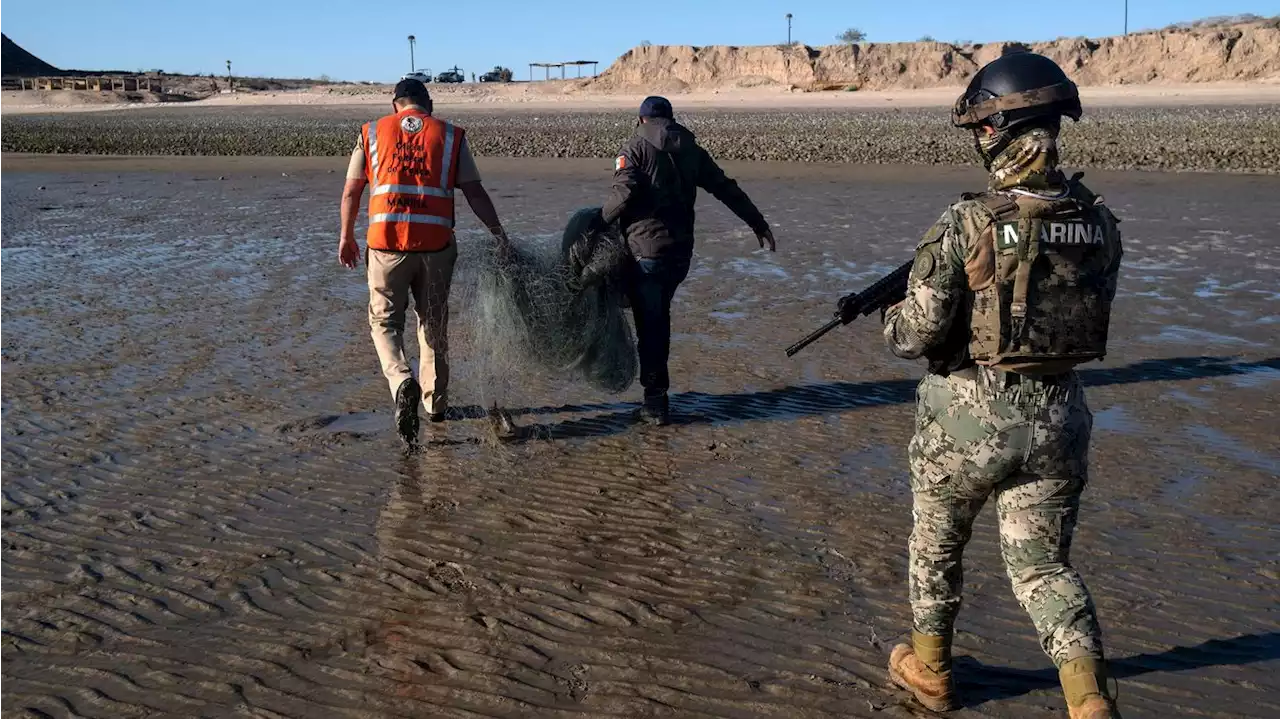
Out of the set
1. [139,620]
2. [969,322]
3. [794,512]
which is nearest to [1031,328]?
[969,322]

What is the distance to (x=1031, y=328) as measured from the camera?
10.7ft

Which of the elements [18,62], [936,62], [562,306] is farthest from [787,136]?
[18,62]

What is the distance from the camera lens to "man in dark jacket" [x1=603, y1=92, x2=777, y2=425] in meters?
6.76

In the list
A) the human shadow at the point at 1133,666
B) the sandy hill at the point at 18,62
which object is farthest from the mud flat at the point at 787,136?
the sandy hill at the point at 18,62

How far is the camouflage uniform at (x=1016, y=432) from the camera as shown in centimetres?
334

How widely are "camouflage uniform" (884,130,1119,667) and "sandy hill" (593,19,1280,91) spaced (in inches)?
2419

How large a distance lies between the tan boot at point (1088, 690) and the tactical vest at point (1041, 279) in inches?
32.1

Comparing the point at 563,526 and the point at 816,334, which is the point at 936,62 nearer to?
the point at 563,526

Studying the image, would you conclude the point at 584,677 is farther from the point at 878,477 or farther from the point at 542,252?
the point at 542,252

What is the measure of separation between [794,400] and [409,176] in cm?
274

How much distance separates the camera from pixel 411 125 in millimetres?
6535

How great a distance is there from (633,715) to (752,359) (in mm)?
4988

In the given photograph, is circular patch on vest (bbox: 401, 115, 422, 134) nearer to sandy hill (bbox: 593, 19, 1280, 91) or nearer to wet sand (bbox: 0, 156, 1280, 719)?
wet sand (bbox: 0, 156, 1280, 719)

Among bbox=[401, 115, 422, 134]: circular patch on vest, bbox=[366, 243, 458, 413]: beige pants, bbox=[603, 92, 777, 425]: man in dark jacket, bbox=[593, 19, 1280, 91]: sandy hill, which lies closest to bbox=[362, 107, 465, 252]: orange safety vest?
bbox=[401, 115, 422, 134]: circular patch on vest
